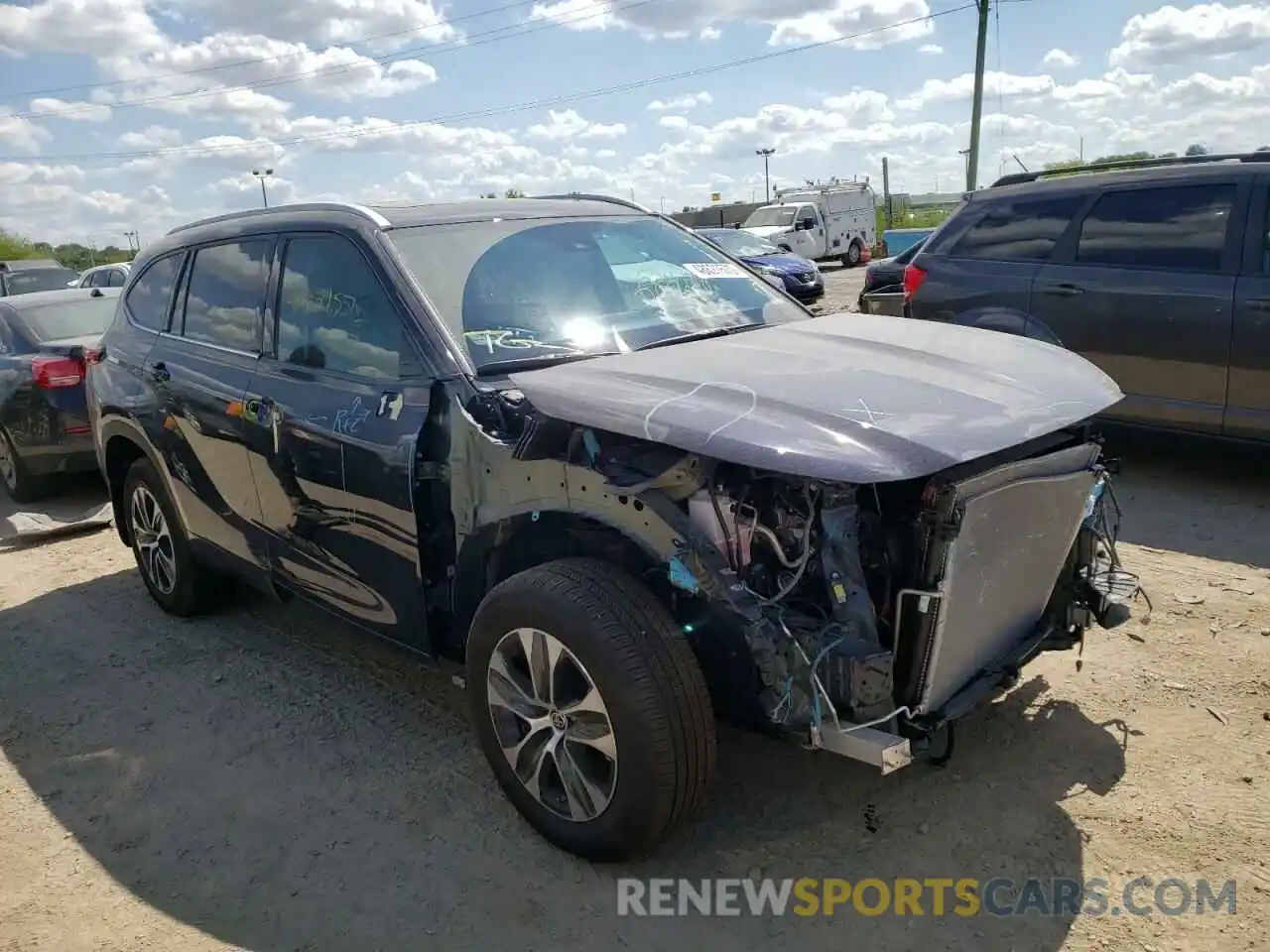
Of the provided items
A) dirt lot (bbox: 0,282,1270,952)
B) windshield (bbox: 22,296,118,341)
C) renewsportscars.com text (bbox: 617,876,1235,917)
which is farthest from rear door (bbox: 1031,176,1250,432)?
windshield (bbox: 22,296,118,341)

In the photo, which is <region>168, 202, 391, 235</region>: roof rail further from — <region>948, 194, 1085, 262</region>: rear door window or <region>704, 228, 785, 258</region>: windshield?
<region>704, 228, 785, 258</region>: windshield

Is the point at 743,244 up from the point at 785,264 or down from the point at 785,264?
up

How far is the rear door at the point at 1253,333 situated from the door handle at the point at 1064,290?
895mm

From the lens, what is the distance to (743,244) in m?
19.6

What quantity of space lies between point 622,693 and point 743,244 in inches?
702

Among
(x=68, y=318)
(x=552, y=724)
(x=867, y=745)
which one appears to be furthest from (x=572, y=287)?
(x=68, y=318)

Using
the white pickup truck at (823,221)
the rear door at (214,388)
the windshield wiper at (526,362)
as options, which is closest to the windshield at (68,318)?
the rear door at (214,388)

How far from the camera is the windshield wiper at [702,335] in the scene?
3586 millimetres

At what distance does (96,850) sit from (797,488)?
2562 millimetres

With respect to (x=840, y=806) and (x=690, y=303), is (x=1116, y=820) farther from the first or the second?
(x=690, y=303)

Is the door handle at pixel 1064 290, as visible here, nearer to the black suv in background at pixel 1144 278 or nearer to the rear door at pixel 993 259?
the black suv in background at pixel 1144 278

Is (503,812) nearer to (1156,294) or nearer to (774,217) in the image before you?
(1156,294)

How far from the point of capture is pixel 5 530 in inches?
285

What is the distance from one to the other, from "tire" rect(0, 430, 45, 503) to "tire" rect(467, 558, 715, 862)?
6242 millimetres
